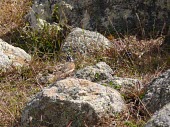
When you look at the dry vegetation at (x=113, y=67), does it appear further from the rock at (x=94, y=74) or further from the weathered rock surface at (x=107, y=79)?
the rock at (x=94, y=74)

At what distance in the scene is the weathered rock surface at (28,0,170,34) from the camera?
6.73 meters

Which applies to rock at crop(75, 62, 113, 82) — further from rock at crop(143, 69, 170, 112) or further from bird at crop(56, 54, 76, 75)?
rock at crop(143, 69, 170, 112)

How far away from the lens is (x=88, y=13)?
7055mm

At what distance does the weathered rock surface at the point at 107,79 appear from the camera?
467 centimetres

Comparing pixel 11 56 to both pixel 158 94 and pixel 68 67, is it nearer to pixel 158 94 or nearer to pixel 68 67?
pixel 68 67

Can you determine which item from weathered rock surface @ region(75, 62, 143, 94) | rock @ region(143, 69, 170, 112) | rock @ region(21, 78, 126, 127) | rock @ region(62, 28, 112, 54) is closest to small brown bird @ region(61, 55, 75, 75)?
rock @ region(62, 28, 112, 54)

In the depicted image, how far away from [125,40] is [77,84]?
7.36ft

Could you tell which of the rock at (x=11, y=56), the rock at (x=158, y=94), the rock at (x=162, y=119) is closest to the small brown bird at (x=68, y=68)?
the rock at (x=11, y=56)

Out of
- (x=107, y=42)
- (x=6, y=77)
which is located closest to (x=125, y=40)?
(x=107, y=42)

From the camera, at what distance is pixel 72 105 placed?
404 cm

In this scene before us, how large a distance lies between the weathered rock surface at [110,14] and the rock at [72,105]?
231cm

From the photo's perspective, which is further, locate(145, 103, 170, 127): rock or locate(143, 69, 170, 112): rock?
locate(143, 69, 170, 112): rock

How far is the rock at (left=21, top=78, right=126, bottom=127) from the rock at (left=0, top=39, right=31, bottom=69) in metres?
1.91

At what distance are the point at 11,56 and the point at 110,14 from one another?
1.56 metres
